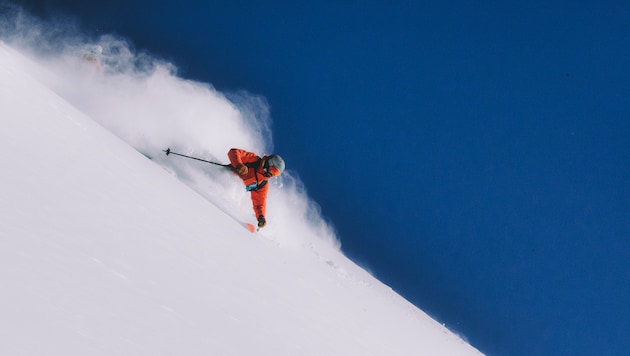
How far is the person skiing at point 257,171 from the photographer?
9.74m

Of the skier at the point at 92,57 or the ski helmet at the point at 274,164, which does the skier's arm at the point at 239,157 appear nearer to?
the ski helmet at the point at 274,164

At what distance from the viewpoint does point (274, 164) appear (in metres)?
9.82

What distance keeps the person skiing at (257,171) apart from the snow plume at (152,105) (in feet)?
1.75

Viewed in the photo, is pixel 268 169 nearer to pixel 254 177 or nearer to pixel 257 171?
pixel 257 171

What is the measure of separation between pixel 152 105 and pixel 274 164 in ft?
17.5

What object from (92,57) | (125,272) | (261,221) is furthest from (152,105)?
(125,272)

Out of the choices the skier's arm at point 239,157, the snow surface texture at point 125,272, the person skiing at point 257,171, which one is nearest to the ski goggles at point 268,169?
the person skiing at point 257,171

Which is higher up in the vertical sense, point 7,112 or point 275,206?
point 275,206

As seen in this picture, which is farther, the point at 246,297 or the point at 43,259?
the point at 246,297

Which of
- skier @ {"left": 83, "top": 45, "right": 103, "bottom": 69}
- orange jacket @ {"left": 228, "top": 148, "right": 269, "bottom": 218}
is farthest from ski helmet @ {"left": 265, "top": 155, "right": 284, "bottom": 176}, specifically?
skier @ {"left": 83, "top": 45, "right": 103, "bottom": 69}

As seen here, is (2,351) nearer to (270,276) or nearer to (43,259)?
(43,259)

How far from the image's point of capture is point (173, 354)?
2119mm

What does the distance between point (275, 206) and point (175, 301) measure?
13642 millimetres

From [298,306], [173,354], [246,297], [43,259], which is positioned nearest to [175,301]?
[173,354]
